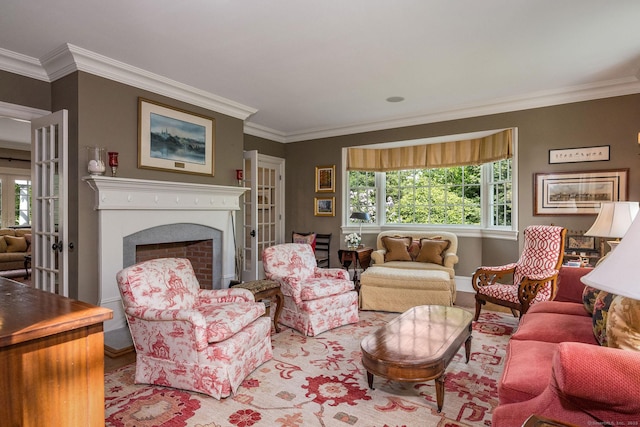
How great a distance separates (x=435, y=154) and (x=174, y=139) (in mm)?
3812

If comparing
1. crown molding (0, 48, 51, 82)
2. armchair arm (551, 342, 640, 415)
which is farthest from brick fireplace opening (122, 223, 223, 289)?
armchair arm (551, 342, 640, 415)

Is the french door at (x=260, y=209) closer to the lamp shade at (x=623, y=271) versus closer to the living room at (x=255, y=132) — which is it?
the living room at (x=255, y=132)

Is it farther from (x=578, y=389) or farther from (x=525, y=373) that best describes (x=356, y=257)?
(x=578, y=389)

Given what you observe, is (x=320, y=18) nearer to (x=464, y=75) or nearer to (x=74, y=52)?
(x=464, y=75)

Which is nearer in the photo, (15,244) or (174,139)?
(174,139)

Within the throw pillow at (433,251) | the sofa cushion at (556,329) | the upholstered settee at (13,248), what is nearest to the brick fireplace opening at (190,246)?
the throw pillow at (433,251)

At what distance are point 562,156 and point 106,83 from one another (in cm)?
516

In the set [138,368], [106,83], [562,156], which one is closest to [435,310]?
[138,368]

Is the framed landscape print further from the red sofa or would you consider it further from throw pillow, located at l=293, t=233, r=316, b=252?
the red sofa

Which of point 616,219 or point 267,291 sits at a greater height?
point 616,219

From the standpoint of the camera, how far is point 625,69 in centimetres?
365

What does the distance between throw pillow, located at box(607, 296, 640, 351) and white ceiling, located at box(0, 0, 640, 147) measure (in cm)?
206

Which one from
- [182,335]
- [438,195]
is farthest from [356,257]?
[182,335]

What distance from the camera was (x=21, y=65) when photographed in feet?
11.1
